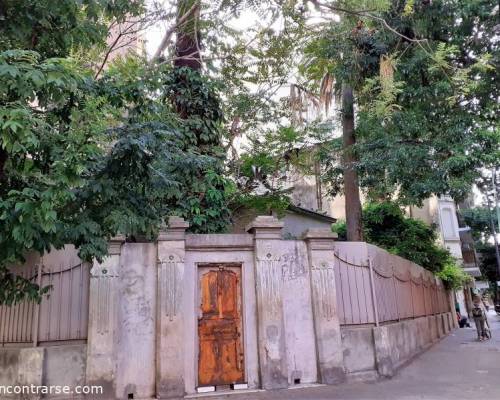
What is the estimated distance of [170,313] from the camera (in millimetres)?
6953

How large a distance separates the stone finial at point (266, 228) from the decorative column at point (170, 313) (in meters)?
1.27

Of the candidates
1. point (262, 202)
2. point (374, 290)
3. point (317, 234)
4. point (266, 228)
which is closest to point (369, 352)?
point (374, 290)

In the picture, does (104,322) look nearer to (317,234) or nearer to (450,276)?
(317,234)

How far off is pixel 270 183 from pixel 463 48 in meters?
6.12

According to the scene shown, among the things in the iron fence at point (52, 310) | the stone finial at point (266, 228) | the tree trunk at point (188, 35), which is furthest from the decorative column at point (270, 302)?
the tree trunk at point (188, 35)

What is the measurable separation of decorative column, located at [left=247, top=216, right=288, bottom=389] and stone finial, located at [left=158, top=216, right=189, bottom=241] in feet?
4.15

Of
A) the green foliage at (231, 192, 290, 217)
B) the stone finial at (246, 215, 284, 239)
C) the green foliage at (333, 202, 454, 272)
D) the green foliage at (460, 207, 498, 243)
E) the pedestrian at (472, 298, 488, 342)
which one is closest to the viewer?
the stone finial at (246, 215, 284, 239)

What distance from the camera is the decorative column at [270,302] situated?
7164 mm

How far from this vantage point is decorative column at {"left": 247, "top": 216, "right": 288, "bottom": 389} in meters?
7.16

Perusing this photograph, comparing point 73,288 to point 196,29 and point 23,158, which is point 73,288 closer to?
point 23,158

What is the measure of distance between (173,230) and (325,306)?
9.74ft

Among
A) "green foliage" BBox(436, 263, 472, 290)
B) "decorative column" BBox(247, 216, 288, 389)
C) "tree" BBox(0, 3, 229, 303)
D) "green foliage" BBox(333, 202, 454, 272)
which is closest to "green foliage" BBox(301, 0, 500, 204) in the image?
"decorative column" BBox(247, 216, 288, 389)

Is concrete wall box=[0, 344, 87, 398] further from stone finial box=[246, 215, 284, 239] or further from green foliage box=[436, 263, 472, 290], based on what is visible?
green foliage box=[436, 263, 472, 290]

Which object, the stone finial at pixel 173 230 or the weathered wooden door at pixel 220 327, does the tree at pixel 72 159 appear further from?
the weathered wooden door at pixel 220 327
